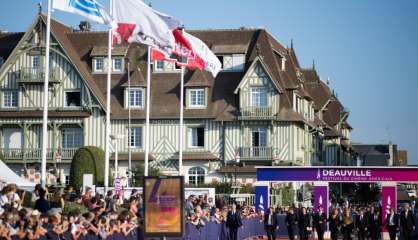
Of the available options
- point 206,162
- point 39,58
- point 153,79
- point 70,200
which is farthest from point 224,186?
point 70,200

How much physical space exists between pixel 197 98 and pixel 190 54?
27.1m

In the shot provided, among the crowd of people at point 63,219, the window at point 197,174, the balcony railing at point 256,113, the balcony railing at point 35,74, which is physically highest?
the balcony railing at point 35,74

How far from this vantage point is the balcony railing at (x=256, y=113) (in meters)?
64.5

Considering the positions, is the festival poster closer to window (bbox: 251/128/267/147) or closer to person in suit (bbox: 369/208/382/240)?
person in suit (bbox: 369/208/382/240)

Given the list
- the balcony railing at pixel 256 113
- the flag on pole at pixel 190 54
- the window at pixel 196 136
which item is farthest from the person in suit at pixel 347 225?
the window at pixel 196 136

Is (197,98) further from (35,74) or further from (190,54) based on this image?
(190,54)

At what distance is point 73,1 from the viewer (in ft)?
93.9

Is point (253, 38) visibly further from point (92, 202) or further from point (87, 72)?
point (92, 202)

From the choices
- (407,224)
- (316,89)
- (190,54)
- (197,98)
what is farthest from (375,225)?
(316,89)

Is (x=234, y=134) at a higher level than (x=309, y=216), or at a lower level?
higher

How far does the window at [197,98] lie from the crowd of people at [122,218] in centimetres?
1650

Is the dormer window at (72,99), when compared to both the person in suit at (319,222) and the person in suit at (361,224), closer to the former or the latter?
the person in suit at (319,222)

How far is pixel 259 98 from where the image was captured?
213ft

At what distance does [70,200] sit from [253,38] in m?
40.8
